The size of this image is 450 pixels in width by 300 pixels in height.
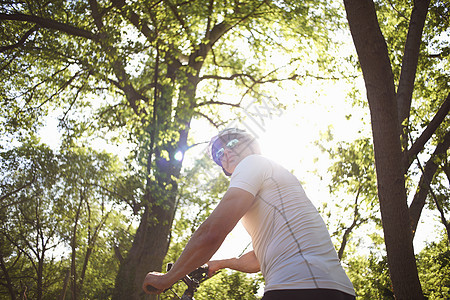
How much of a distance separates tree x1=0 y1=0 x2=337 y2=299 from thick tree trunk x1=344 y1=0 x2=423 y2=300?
3265 millimetres

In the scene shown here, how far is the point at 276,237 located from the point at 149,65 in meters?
8.81

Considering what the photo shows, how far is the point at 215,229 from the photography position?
6.00 ft

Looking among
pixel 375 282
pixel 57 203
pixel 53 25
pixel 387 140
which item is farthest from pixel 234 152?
pixel 57 203

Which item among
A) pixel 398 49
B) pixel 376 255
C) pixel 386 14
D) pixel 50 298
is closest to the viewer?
pixel 398 49

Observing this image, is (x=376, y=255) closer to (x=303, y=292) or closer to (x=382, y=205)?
(x=382, y=205)

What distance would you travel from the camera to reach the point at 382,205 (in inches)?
109

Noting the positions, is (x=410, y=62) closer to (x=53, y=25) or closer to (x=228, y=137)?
(x=228, y=137)

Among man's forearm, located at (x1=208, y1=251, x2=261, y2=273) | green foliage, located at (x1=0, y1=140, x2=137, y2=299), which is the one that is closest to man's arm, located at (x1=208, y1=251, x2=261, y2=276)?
man's forearm, located at (x1=208, y1=251, x2=261, y2=273)

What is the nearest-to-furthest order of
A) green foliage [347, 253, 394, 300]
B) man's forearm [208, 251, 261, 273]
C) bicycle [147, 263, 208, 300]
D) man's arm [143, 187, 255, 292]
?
man's arm [143, 187, 255, 292], bicycle [147, 263, 208, 300], man's forearm [208, 251, 261, 273], green foliage [347, 253, 394, 300]

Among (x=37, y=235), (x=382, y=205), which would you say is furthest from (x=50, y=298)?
(x=382, y=205)

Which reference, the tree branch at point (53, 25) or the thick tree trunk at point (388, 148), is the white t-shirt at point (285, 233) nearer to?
the thick tree trunk at point (388, 148)

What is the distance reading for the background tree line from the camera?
273 cm

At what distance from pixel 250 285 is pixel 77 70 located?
9061 mm

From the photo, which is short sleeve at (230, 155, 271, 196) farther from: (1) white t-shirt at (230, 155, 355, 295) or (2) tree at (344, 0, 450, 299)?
(2) tree at (344, 0, 450, 299)
